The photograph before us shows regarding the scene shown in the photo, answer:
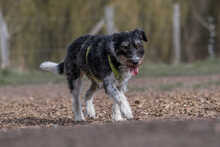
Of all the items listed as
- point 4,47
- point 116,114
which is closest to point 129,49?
point 116,114

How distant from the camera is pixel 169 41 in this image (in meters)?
23.3

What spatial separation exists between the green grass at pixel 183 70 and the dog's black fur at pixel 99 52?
9.50 meters

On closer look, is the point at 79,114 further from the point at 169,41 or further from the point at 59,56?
the point at 169,41

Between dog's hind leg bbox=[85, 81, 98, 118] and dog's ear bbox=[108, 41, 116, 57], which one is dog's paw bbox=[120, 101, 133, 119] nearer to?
dog's ear bbox=[108, 41, 116, 57]

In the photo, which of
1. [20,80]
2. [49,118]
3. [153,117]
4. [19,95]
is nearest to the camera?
[153,117]

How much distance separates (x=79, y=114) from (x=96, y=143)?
3254mm

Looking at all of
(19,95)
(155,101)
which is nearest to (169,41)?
(19,95)

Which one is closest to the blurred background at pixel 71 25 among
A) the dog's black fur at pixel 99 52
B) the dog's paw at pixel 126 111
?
the dog's black fur at pixel 99 52

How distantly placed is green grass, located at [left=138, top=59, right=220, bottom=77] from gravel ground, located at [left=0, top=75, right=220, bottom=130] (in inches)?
171

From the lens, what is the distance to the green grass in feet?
58.5

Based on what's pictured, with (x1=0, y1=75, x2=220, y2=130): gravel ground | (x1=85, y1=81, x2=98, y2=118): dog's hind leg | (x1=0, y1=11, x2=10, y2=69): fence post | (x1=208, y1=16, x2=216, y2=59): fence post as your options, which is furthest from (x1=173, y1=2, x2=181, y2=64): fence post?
(x1=85, y1=81, x2=98, y2=118): dog's hind leg

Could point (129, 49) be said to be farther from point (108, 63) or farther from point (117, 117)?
point (117, 117)

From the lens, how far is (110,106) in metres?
9.68

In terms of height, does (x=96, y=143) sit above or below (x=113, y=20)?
below
